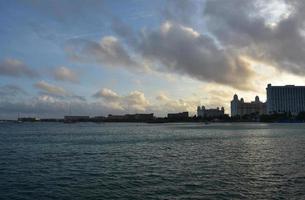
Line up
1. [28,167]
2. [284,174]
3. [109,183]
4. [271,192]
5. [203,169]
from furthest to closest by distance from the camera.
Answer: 1. [28,167]
2. [203,169]
3. [284,174]
4. [109,183]
5. [271,192]

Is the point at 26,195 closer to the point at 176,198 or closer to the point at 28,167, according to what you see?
the point at 176,198

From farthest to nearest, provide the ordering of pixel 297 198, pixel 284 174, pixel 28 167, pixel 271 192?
A: 1. pixel 28 167
2. pixel 284 174
3. pixel 271 192
4. pixel 297 198

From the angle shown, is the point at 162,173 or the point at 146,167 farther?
the point at 146,167

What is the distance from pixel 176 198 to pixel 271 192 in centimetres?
731

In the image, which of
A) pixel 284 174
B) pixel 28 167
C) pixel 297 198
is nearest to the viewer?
pixel 297 198

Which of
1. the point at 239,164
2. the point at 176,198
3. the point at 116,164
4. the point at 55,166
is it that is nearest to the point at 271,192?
the point at 176,198

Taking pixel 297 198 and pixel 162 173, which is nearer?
pixel 297 198

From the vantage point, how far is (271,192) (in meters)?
27.9

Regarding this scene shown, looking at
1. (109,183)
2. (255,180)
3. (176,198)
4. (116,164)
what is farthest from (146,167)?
(176,198)

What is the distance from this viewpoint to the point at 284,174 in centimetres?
3597

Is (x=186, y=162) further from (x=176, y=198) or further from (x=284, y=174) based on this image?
(x=176, y=198)

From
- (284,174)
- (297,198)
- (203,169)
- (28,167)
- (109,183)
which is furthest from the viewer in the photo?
(28,167)

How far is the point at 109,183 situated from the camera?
32438mm

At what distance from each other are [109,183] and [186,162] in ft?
51.6
